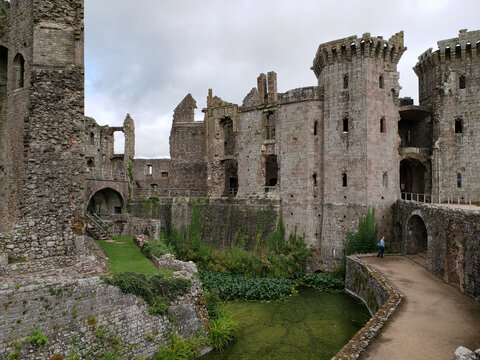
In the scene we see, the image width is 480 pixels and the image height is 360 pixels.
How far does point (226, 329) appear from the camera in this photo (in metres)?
11.3

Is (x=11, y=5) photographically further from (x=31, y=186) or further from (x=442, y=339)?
(x=442, y=339)

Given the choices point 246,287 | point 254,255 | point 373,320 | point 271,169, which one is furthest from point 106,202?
point 373,320

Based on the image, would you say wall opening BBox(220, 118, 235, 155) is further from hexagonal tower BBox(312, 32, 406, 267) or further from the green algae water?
the green algae water

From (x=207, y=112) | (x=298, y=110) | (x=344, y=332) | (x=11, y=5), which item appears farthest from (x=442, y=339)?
(x=207, y=112)

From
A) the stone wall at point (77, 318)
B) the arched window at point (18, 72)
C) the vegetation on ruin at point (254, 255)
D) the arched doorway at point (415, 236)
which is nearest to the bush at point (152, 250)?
the stone wall at point (77, 318)

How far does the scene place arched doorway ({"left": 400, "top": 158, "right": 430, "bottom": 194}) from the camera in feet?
73.8

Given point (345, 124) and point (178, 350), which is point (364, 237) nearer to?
point (345, 124)

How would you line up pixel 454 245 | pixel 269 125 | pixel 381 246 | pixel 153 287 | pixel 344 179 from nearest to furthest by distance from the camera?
1. pixel 153 287
2. pixel 454 245
3. pixel 381 246
4. pixel 344 179
5. pixel 269 125

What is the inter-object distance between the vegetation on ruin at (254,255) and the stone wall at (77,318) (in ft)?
30.9

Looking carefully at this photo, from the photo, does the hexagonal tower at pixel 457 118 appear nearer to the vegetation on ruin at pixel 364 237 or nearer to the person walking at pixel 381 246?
the vegetation on ruin at pixel 364 237

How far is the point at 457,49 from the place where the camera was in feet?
67.6

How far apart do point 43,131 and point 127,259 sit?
18.5 feet

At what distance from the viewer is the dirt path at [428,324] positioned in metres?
7.96

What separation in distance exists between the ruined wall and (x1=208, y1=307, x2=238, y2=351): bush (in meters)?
8.52
